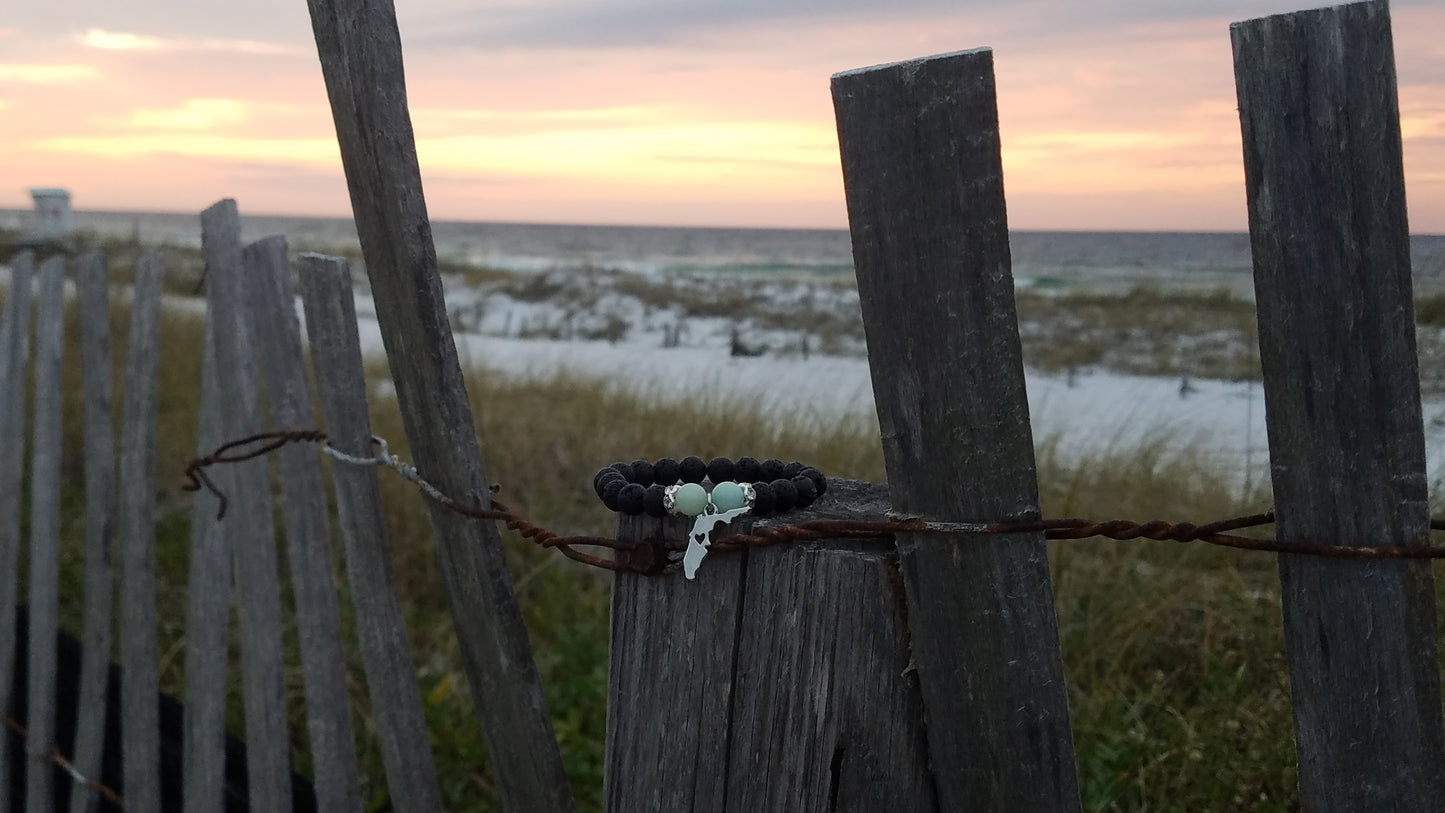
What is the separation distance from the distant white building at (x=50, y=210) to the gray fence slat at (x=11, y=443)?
11492 mm

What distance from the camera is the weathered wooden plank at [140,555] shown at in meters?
2.37

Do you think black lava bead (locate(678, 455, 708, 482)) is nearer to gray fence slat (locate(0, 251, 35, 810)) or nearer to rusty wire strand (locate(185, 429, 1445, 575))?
rusty wire strand (locate(185, 429, 1445, 575))

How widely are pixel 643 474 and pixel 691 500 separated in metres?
0.18

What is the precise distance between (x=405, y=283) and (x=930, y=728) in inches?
33.0

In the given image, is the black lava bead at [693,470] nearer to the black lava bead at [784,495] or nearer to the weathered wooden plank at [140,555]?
the black lava bead at [784,495]

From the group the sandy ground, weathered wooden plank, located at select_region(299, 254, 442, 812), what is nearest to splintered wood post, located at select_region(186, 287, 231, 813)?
weathered wooden plank, located at select_region(299, 254, 442, 812)

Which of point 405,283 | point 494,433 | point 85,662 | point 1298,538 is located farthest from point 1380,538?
point 494,433

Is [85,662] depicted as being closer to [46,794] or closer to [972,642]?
[46,794]

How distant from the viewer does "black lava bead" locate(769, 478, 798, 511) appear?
3.88 ft

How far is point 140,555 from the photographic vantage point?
2.43 m

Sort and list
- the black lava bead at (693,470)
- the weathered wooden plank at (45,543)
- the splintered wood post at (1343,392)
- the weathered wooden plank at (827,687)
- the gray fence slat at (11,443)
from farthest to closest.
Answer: the gray fence slat at (11,443)
the weathered wooden plank at (45,543)
the black lava bead at (693,470)
the weathered wooden plank at (827,687)
the splintered wood post at (1343,392)

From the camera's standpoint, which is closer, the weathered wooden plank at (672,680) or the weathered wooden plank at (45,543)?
the weathered wooden plank at (672,680)

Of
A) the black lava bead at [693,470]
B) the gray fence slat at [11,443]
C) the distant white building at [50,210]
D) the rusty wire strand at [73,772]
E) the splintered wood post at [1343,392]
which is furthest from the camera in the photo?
the distant white building at [50,210]

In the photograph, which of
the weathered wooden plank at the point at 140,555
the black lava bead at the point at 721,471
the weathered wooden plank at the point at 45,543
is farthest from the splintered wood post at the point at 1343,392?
the weathered wooden plank at the point at 45,543
